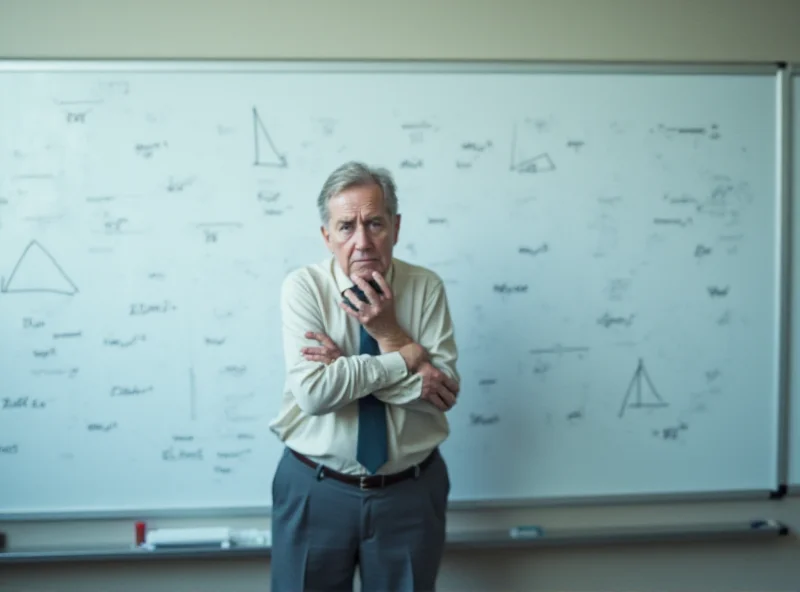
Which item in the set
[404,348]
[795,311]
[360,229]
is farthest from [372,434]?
[795,311]

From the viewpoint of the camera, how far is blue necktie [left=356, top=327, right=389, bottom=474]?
5.55ft

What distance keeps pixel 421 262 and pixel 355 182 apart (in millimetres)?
561

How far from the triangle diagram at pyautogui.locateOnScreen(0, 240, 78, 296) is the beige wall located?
2.11 feet

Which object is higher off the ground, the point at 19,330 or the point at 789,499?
the point at 19,330

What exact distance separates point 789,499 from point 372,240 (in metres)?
Answer: 1.88

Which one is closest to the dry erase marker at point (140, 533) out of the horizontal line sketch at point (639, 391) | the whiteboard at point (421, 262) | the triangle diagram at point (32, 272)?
the whiteboard at point (421, 262)

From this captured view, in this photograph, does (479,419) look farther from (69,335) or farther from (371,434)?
(69,335)

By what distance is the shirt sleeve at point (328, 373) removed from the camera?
1.62 m

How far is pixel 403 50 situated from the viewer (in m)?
2.21

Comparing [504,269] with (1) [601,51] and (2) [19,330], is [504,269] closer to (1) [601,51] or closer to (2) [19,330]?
(1) [601,51]

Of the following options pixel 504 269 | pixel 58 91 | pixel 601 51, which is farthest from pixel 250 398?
pixel 601 51

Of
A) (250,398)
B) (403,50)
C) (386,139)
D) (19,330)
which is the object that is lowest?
(250,398)

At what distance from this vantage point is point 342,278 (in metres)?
1.80

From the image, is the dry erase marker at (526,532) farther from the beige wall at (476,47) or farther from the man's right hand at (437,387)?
the man's right hand at (437,387)
